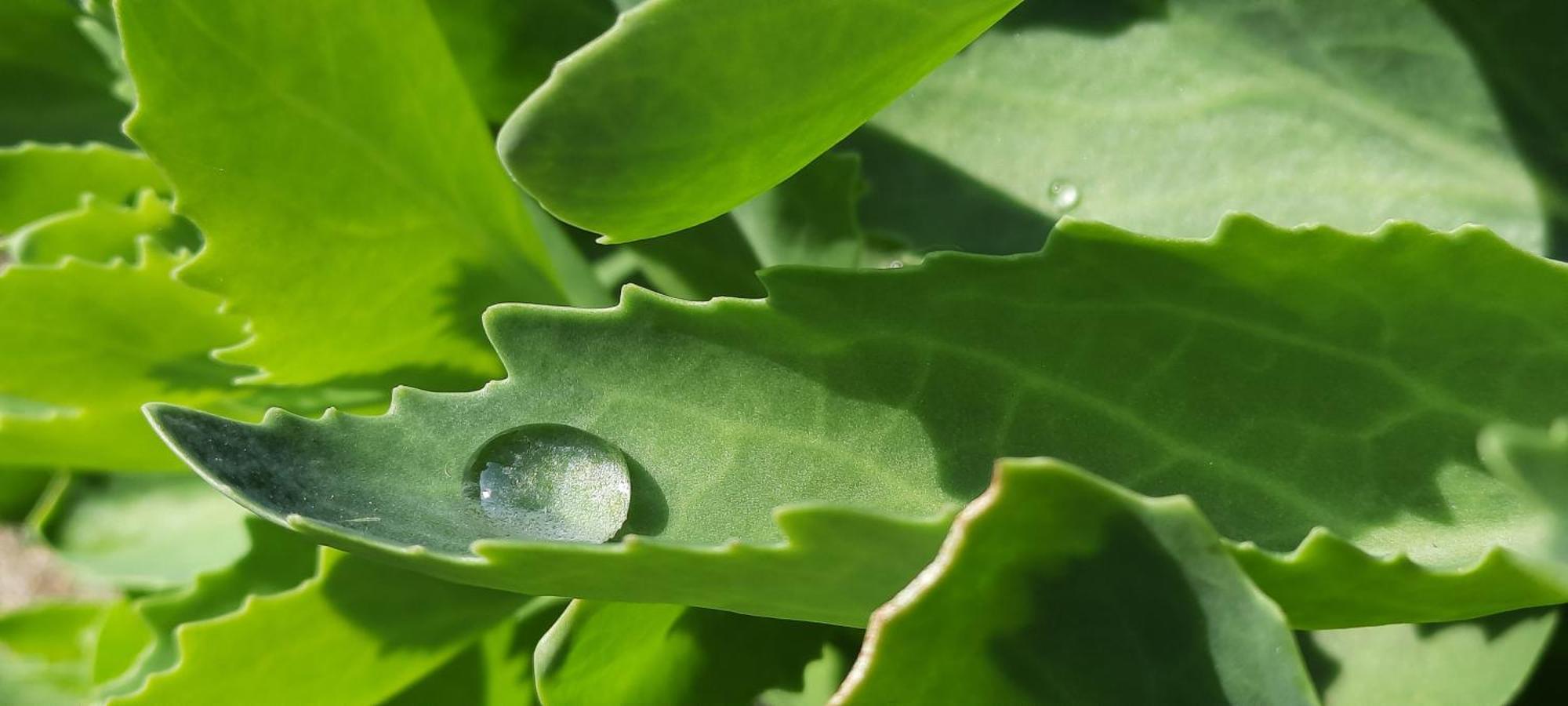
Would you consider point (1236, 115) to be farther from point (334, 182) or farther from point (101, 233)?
point (101, 233)

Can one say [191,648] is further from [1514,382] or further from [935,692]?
[1514,382]

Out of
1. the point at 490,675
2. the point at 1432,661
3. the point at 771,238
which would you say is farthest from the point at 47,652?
the point at 1432,661

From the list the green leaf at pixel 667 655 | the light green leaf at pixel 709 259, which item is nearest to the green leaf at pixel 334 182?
the light green leaf at pixel 709 259

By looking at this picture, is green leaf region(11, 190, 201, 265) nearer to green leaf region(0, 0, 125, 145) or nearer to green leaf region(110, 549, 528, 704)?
green leaf region(0, 0, 125, 145)

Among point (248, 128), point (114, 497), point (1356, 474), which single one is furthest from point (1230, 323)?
point (114, 497)

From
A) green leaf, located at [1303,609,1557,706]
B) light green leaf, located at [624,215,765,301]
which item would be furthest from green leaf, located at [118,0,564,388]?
green leaf, located at [1303,609,1557,706]

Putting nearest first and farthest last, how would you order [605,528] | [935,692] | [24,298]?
[935,692] < [605,528] < [24,298]
